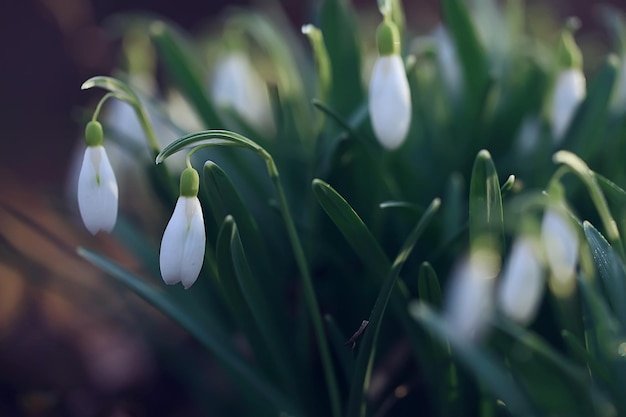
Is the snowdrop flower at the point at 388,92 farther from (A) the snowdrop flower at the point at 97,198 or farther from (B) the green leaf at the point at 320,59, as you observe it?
(A) the snowdrop flower at the point at 97,198

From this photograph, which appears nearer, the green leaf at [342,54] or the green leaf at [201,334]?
the green leaf at [201,334]

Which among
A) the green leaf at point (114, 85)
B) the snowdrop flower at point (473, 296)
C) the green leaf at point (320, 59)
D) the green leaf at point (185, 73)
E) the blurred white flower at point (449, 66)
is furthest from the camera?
the blurred white flower at point (449, 66)

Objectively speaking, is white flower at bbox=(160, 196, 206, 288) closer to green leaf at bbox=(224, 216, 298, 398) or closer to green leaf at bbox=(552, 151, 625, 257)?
green leaf at bbox=(224, 216, 298, 398)

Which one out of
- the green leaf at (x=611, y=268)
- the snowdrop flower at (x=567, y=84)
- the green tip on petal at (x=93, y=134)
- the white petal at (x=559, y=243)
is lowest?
the green leaf at (x=611, y=268)

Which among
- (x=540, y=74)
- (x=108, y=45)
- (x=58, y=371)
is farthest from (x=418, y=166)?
(x=108, y=45)

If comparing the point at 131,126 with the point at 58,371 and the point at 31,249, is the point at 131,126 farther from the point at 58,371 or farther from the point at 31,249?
the point at 31,249

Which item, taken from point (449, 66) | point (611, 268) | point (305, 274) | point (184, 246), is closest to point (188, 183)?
point (184, 246)

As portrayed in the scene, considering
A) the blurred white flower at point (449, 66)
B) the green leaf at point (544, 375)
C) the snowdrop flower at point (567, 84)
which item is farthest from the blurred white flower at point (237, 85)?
the green leaf at point (544, 375)

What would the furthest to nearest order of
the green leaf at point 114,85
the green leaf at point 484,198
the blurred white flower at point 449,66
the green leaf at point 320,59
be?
the blurred white flower at point 449,66, the green leaf at point 320,59, the green leaf at point 114,85, the green leaf at point 484,198
